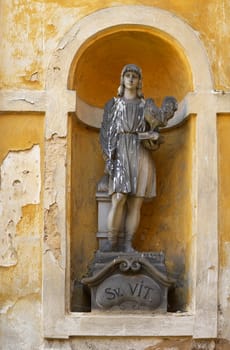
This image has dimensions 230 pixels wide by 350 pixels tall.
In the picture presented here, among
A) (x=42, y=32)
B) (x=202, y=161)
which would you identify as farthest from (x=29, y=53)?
(x=202, y=161)

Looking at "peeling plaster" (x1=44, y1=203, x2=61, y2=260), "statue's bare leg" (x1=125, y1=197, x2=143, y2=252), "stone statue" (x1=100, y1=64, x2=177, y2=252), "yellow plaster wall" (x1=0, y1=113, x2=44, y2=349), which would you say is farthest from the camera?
"statue's bare leg" (x1=125, y1=197, x2=143, y2=252)

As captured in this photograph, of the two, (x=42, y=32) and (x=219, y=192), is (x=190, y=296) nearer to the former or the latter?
(x=219, y=192)

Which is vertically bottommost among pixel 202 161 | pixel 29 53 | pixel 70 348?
pixel 70 348

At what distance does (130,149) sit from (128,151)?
1.0 inches

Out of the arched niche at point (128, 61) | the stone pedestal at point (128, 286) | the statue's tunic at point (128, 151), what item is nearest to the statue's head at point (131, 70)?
the statue's tunic at point (128, 151)

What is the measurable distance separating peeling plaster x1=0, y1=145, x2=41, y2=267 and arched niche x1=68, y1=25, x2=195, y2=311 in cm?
36

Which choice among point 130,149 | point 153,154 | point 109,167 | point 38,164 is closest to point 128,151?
point 130,149

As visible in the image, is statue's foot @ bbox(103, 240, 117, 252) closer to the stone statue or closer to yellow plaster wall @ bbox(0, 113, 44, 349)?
the stone statue

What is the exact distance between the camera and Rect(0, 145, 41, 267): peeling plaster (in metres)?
8.55

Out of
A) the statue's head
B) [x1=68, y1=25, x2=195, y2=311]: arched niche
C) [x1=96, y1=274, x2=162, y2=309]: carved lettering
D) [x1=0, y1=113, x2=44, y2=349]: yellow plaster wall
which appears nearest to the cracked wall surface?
[x1=0, y1=113, x2=44, y2=349]: yellow plaster wall

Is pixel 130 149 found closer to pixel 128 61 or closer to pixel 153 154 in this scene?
pixel 153 154

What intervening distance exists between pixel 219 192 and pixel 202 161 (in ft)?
1.02

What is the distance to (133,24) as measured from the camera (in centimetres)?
887

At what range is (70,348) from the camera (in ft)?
27.5
